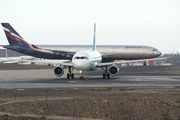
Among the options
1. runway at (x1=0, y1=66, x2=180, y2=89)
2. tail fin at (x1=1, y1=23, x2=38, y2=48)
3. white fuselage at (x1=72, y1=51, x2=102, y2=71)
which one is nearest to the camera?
runway at (x1=0, y1=66, x2=180, y2=89)

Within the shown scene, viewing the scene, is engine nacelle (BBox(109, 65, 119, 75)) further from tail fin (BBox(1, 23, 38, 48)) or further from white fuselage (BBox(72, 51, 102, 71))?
tail fin (BBox(1, 23, 38, 48))

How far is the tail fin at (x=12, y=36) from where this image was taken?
65.2 meters

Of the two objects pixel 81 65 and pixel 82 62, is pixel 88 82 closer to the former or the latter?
pixel 81 65

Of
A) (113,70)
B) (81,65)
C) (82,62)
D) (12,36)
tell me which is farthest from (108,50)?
(81,65)

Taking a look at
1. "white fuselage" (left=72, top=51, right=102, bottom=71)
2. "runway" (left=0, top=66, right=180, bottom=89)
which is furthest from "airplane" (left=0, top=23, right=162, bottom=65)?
"white fuselage" (left=72, top=51, right=102, bottom=71)

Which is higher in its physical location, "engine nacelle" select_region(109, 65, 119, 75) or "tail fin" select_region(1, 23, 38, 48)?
"tail fin" select_region(1, 23, 38, 48)

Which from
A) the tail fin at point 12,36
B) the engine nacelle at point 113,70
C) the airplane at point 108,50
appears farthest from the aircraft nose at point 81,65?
the tail fin at point 12,36

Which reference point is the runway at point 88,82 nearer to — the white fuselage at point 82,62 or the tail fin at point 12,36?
the white fuselage at point 82,62

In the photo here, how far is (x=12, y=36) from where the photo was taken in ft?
220

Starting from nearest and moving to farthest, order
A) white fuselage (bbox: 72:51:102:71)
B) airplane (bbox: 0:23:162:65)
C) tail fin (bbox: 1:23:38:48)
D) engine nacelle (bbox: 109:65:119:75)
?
white fuselage (bbox: 72:51:102:71), engine nacelle (bbox: 109:65:119:75), tail fin (bbox: 1:23:38:48), airplane (bbox: 0:23:162:65)

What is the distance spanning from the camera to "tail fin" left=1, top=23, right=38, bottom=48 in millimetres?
65238

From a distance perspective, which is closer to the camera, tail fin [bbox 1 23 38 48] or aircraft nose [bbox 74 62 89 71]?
aircraft nose [bbox 74 62 89 71]

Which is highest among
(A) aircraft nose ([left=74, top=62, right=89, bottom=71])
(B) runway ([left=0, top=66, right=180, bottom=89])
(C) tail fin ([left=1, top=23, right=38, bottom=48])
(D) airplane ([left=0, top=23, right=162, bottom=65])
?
(C) tail fin ([left=1, top=23, right=38, bottom=48])

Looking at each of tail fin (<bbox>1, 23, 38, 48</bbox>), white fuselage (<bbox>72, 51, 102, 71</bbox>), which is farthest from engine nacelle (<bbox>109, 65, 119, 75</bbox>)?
tail fin (<bbox>1, 23, 38, 48</bbox>)
